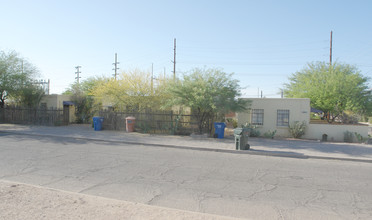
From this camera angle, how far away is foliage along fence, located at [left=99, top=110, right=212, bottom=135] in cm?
1764

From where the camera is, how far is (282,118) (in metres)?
18.3

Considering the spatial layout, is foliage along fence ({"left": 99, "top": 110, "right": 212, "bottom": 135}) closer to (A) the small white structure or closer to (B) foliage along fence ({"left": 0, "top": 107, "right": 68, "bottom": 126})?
(A) the small white structure

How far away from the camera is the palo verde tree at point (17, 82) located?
78.8ft

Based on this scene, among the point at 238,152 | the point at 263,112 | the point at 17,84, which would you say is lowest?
the point at 238,152

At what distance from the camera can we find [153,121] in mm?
18672

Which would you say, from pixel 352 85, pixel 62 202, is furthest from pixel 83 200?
pixel 352 85

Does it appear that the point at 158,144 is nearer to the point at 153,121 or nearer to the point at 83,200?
the point at 153,121

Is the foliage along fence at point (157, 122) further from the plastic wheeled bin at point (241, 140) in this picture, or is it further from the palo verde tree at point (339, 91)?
the palo verde tree at point (339, 91)

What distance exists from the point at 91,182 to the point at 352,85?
20661 mm

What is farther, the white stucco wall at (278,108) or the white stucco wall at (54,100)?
the white stucco wall at (54,100)

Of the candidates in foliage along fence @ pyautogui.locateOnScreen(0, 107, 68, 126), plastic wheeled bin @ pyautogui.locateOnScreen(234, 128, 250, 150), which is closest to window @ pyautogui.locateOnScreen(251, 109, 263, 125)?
plastic wheeled bin @ pyautogui.locateOnScreen(234, 128, 250, 150)

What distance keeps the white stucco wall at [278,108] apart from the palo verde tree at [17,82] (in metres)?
21.1

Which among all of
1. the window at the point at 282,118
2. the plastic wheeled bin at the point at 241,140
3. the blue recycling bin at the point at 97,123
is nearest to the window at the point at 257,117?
the window at the point at 282,118

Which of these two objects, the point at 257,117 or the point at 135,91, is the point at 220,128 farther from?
the point at 135,91
